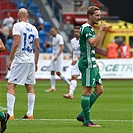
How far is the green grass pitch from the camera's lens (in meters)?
12.6

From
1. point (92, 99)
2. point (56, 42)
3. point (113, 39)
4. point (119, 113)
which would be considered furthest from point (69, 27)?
point (92, 99)

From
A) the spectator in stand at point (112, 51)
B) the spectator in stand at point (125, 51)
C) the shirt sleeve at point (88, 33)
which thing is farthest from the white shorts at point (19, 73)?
the spectator in stand at point (125, 51)

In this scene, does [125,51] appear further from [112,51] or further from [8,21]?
[8,21]

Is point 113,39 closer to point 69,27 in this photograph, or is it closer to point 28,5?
point 69,27

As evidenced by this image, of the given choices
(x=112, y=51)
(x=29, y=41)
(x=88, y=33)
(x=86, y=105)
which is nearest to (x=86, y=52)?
(x=88, y=33)

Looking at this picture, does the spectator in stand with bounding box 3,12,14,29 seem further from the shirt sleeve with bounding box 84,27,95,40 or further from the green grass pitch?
the shirt sleeve with bounding box 84,27,95,40

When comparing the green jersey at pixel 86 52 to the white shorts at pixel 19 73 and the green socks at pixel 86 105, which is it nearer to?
the green socks at pixel 86 105

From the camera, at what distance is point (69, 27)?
130 feet

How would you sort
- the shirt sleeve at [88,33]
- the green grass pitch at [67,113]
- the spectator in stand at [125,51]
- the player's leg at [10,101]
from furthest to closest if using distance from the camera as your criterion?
the spectator in stand at [125,51] → the player's leg at [10,101] → the shirt sleeve at [88,33] → the green grass pitch at [67,113]

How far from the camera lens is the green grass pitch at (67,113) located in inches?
497

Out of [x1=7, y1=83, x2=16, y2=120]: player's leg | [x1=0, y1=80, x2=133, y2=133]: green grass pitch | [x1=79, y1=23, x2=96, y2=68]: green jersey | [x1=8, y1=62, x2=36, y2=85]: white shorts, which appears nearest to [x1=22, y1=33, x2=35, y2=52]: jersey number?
[x1=8, y1=62, x2=36, y2=85]: white shorts

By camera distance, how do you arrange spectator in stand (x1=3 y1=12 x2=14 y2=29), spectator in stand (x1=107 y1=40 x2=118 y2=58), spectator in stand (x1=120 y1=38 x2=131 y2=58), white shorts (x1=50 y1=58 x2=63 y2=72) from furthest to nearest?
spectator in stand (x1=3 y1=12 x2=14 y2=29)
spectator in stand (x1=120 y1=38 x2=131 y2=58)
spectator in stand (x1=107 y1=40 x2=118 y2=58)
white shorts (x1=50 y1=58 x2=63 y2=72)

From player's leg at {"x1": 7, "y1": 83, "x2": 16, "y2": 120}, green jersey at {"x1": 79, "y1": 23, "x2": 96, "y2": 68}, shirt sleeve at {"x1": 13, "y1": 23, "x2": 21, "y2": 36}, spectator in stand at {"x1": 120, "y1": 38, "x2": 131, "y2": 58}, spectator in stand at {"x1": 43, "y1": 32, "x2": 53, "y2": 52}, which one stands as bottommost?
spectator in stand at {"x1": 120, "y1": 38, "x2": 131, "y2": 58}

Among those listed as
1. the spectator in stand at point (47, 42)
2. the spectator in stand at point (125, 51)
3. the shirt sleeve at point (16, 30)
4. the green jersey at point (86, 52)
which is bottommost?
Answer: the spectator in stand at point (125, 51)
